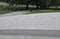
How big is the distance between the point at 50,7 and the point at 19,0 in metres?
6.81

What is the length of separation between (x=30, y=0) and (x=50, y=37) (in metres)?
17.2

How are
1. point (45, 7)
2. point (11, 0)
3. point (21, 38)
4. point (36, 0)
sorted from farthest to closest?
1. point (45, 7)
2. point (36, 0)
3. point (11, 0)
4. point (21, 38)

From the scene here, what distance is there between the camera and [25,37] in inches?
236

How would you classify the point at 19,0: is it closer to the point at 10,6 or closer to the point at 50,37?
the point at 10,6

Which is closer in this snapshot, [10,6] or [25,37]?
[25,37]

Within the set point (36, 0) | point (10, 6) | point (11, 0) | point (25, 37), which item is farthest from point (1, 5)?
point (25, 37)

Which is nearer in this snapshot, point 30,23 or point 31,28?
point 31,28

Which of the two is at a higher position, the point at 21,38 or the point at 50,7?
the point at 21,38

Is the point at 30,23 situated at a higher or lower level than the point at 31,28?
lower

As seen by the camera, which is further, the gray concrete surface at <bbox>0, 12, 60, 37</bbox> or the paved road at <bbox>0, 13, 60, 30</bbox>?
the paved road at <bbox>0, 13, 60, 30</bbox>

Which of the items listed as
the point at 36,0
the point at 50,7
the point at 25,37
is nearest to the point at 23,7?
the point at 36,0

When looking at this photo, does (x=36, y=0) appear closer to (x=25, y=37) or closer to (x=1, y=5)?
(x=1, y=5)

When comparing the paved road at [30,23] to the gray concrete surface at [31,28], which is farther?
the paved road at [30,23]

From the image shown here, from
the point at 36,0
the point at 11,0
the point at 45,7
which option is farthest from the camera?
the point at 45,7
